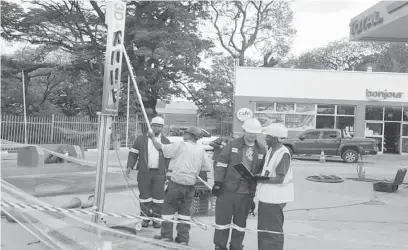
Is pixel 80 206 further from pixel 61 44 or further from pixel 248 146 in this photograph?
pixel 61 44

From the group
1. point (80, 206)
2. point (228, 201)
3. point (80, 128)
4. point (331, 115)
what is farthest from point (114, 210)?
point (331, 115)

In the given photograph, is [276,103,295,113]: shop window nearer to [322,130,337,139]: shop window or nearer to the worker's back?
[322,130,337,139]: shop window

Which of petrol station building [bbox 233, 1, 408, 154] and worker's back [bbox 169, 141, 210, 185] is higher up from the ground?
petrol station building [bbox 233, 1, 408, 154]

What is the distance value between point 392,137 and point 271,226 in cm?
2798

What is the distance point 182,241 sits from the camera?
600 centimetres

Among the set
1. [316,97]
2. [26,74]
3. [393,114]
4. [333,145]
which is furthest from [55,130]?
[393,114]

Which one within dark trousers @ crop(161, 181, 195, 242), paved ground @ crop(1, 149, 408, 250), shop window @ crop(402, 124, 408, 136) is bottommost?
paved ground @ crop(1, 149, 408, 250)

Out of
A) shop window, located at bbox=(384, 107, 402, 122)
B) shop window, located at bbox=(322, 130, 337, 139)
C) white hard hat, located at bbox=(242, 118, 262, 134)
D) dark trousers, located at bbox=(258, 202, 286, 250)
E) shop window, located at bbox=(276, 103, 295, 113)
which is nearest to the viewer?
dark trousers, located at bbox=(258, 202, 286, 250)

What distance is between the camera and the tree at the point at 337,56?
5409 centimetres

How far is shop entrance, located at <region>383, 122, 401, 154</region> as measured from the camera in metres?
30.1

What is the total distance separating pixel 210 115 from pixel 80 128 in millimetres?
10819

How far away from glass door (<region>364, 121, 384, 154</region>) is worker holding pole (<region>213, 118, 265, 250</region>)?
85.3 feet

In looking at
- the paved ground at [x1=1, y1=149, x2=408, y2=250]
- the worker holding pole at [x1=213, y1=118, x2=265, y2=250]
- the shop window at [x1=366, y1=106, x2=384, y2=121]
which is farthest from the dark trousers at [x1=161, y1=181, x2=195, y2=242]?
the shop window at [x1=366, y1=106, x2=384, y2=121]

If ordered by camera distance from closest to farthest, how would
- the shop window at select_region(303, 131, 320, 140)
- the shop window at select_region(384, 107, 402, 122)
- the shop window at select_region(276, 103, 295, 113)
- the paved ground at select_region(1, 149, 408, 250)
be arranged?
the paved ground at select_region(1, 149, 408, 250), the shop window at select_region(303, 131, 320, 140), the shop window at select_region(276, 103, 295, 113), the shop window at select_region(384, 107, 402, 122)
